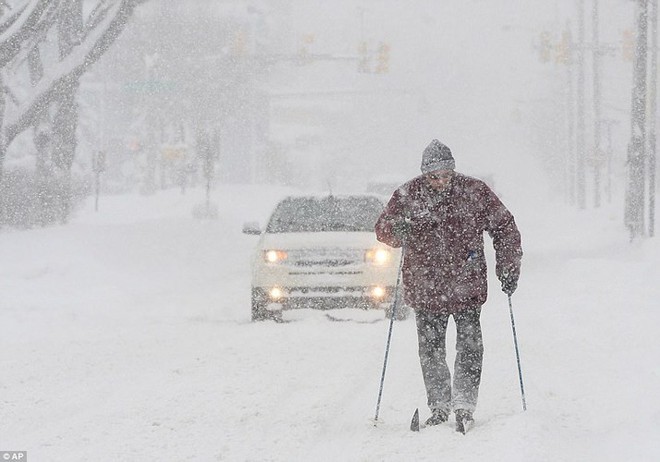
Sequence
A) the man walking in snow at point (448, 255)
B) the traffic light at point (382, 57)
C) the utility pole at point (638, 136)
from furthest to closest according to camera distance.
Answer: the traffic light at point (382, 57) < the utility pole at point (638, 136) < the man walking in snow at point (448, 255)

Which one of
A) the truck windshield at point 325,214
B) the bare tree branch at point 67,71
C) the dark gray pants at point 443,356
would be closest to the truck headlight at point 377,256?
the truck windshield at point 325,214

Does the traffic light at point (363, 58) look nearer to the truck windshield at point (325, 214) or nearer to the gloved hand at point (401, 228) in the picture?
the truck windshield at point (325, 214)

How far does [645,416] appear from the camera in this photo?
6.29 m

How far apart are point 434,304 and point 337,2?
132m

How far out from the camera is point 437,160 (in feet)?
19.4

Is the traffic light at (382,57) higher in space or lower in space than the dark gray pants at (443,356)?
higher

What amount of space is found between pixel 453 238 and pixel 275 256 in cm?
517

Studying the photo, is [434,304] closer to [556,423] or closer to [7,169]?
[556,423]

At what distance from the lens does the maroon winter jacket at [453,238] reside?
602 cm

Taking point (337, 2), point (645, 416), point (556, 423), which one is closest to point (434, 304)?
point (556, 423)

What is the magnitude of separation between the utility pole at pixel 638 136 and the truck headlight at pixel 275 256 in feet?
39.1

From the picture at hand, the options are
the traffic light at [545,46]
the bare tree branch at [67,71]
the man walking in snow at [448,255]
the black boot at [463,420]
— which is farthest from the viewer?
the traffic light at [545,46]

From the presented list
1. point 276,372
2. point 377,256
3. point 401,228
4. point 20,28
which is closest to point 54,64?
point 20,28

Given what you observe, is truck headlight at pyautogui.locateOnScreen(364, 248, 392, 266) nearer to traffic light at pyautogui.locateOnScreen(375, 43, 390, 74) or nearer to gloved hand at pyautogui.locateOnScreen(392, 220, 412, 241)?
gloved hand at pyautogui.locateOnScreen(392, 220, 412, 241)
